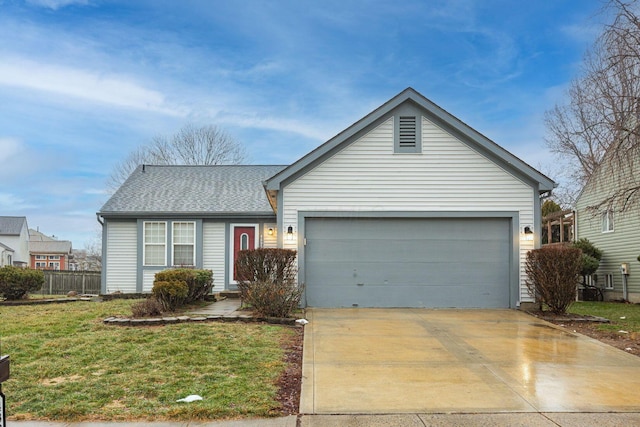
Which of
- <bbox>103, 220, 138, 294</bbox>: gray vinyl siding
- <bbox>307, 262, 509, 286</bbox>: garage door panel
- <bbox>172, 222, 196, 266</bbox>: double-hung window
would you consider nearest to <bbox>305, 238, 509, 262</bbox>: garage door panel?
<bbox>307, 262, 509, 286</bbox>: garage door panel

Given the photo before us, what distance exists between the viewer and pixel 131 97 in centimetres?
1867

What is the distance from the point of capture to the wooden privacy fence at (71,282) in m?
19.6

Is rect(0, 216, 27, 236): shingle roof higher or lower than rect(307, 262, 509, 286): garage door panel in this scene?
higher

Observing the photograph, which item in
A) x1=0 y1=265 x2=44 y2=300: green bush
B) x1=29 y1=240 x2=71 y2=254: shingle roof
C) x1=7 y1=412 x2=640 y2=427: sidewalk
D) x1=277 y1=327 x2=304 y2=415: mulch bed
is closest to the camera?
x1=7 y1=412 x2=640 y2=427: sidewalk

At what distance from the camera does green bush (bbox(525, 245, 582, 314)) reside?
10.4m

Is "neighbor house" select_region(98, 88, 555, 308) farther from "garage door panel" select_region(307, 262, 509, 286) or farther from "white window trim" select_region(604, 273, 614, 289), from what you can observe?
"white window trim" select_region(604, 273, 614, 289)

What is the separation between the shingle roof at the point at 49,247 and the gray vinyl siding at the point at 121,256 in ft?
148

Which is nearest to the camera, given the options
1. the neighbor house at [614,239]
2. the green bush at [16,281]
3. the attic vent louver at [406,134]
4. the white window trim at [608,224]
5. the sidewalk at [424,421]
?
the sidewalk at [424,421]

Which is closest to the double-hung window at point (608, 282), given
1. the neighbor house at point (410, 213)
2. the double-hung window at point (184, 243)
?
the neighbor house at point (410, 213)

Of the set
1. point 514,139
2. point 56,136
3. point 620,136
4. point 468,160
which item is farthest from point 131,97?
point 514,139

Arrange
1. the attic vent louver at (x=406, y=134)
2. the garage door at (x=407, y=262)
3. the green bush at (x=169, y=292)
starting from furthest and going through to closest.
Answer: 1. the attic vent louver at (x=406, y=134)
2. the garage door at (x=407, y=262)
3. the green bush at (x=169, y=292)

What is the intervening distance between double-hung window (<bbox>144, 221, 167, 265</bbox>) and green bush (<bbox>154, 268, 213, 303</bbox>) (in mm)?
3522

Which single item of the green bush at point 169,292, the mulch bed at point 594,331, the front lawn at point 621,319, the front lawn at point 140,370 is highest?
the green bush at point 169,292

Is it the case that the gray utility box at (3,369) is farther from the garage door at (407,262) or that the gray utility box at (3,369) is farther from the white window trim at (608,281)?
the white window trim at (608,281)
